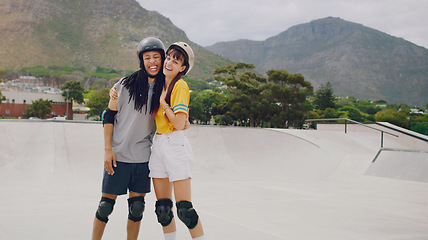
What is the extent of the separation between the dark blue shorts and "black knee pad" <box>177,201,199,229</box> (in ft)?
1.17

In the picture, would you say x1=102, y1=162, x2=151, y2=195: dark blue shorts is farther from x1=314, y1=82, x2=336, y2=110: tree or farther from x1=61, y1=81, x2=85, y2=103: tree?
x1=61, y1=81, x2=85, y2=103: tree

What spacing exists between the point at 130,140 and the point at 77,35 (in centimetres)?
13071

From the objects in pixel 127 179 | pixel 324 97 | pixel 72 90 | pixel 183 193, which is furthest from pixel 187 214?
pixel 72 90

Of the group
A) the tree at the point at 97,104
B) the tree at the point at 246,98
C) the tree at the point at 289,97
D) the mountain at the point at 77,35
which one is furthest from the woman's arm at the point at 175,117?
the mountain at the point at 77,35

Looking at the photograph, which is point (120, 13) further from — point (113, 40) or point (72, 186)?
point (72, 186)

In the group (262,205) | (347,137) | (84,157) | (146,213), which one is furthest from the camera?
(347,137)

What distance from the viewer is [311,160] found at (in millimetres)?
9891

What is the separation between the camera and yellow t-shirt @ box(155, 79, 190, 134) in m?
2.29

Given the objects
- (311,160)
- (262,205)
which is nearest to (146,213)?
(262,205)

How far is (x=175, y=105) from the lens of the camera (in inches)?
90.7

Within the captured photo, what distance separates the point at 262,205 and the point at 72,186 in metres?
3.81

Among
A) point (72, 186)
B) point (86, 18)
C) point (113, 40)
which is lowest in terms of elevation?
point (72, 186)

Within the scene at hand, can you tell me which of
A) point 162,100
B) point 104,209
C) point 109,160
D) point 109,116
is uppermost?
point 162,100

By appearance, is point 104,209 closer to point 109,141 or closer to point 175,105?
point 109,141
